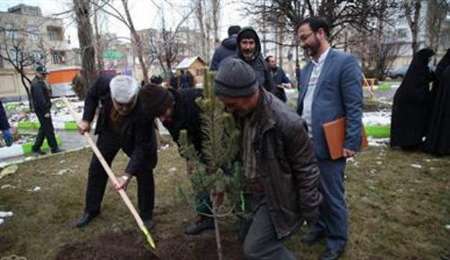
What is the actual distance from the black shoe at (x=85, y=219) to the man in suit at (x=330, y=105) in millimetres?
2247

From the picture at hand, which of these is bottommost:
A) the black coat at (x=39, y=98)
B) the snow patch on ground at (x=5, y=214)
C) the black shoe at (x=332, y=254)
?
the snow patch on ground at (x=5, y=214)

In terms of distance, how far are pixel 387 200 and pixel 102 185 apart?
287 cm

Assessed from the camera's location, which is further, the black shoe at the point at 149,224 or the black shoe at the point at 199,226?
the black shoe at the point at 149,224

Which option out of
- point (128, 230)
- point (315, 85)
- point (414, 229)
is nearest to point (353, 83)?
point (315, 85)

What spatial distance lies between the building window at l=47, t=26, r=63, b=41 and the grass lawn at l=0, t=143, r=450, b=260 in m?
45.1

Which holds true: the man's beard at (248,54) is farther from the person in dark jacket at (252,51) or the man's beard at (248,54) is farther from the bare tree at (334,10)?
the bare tree at (334,10)

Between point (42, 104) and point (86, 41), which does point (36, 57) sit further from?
point (42, 104)

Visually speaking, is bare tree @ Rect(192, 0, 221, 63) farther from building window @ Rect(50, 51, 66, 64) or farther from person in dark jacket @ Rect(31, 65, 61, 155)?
building window @ Rect(50, 51, 66, 64)

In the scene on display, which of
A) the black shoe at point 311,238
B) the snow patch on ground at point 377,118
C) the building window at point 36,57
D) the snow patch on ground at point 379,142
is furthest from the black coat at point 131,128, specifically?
the building window at point 36,57

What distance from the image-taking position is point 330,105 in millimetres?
2430

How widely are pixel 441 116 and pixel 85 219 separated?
4.83 m

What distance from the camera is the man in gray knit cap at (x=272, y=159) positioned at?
1699 mm

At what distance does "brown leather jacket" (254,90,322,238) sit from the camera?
1.77 meters

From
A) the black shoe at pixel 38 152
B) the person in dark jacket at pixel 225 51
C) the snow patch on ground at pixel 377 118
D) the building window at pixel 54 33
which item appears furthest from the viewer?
the building window at pixel 54 33
